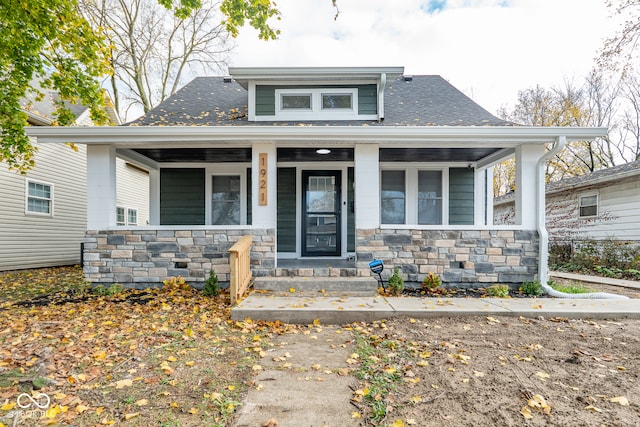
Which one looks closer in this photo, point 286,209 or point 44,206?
point 286,209

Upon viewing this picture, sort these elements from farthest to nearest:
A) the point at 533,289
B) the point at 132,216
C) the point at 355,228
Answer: the point at 132,216
the point at 355,228
the point at 533,289

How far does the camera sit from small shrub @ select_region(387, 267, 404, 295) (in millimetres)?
5008

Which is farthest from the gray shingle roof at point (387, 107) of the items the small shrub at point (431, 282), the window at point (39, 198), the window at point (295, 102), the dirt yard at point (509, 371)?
the window at point (39, 198)

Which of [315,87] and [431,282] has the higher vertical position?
[315,87]

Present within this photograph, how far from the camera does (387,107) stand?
737 cm

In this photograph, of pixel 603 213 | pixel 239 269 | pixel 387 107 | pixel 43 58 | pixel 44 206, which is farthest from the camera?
pixel 44 206

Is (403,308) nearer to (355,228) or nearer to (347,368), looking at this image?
(347,368)

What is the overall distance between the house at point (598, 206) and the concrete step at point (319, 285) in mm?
8174

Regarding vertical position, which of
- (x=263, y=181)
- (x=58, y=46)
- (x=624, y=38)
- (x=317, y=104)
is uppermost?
(x=624, y=38)

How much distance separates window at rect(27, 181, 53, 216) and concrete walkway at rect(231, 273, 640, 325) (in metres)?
8.65

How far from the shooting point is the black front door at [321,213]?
734 centimetres

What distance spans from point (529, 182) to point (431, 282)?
90.6 inches

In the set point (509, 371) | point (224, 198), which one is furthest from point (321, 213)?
point (509, 371)

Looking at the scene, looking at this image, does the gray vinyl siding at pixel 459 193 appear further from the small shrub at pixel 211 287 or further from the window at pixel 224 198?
the small shrub at pixel 211 287
